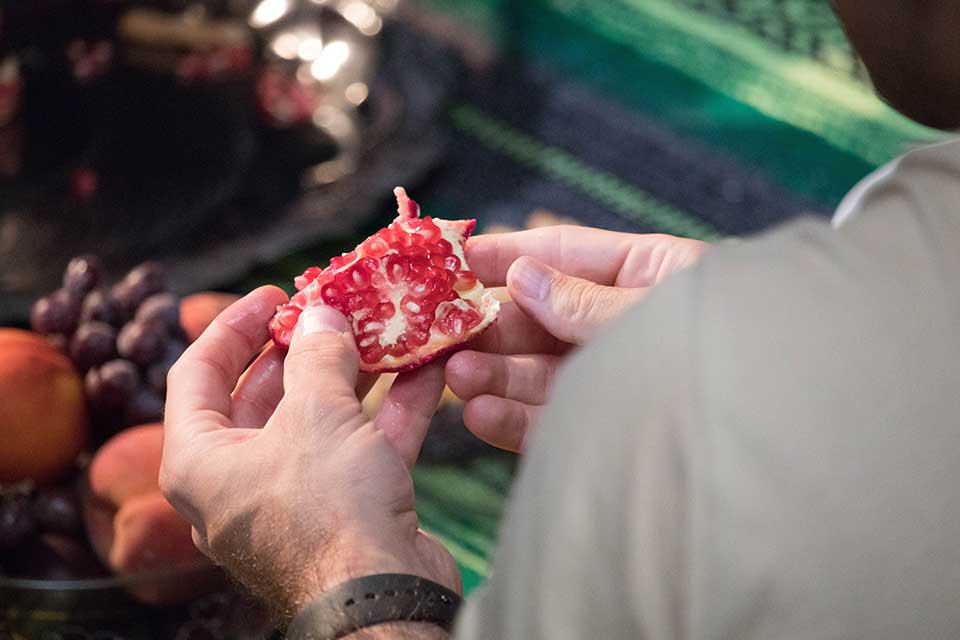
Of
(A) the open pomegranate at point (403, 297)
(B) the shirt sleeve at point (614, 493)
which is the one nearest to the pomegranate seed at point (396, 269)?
(A) the open pomegranate at point (403, 297)

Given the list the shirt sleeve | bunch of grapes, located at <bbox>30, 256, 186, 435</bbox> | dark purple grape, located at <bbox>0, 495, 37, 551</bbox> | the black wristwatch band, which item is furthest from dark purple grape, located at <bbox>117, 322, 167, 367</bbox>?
the shirt sleeve

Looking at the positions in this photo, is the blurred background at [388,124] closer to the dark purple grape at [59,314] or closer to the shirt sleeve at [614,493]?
the dark purple grape at [59,314]

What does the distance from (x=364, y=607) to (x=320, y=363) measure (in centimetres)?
27

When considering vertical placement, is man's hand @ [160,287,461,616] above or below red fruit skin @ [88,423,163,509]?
above

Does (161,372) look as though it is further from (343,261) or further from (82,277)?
(343,261)

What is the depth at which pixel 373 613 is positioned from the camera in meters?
0.91

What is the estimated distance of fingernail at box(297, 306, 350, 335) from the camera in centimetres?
117

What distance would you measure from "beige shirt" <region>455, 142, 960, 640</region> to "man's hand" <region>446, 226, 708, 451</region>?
2.03 feet

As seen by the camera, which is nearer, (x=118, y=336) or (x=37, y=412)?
(x=37, y=412)

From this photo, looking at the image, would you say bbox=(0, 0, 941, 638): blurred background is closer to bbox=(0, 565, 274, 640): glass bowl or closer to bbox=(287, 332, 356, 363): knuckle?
bbox=(0, 565, 274, 640): glass bowl

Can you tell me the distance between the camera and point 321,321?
3.89 ft

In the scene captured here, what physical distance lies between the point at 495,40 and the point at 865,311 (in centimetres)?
217

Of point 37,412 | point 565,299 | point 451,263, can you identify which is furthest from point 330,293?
point 37,412

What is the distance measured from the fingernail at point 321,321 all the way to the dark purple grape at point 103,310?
39 centimetres
